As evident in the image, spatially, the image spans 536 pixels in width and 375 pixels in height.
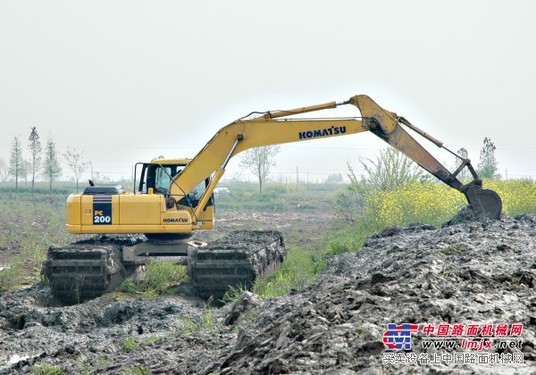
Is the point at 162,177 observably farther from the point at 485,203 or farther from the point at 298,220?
the point at 298,220

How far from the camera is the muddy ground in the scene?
614cm

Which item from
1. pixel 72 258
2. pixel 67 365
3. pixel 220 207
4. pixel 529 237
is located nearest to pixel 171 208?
pixel 72 258

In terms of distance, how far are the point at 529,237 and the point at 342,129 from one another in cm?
487

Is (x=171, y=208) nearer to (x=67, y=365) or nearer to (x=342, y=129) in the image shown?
(x=342, y=129)

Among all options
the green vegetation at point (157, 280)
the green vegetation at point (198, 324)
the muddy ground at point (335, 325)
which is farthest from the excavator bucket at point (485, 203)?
the green vegetation at point (198, 324)

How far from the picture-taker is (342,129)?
16.8 meters

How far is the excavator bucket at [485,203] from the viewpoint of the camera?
16844 mm

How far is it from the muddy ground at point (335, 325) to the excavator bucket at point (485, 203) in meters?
2.72

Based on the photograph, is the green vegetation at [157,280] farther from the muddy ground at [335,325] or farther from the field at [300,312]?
the muddy ground at [335,325]

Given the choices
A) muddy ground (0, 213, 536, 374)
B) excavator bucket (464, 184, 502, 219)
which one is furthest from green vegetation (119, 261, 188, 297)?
excavator bucket (464, 184, 502, 219)

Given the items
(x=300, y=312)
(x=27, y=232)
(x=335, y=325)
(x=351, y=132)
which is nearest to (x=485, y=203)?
(x=351, y=132)

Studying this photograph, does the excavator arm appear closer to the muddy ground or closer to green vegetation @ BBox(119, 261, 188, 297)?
green vegetation @ BBox(119, 261, 188, 297)

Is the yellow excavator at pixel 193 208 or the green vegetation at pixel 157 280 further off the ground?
the yellow excavator at pixel 193 208

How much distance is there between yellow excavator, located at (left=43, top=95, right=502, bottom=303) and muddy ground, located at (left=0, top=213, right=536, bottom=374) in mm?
2004
